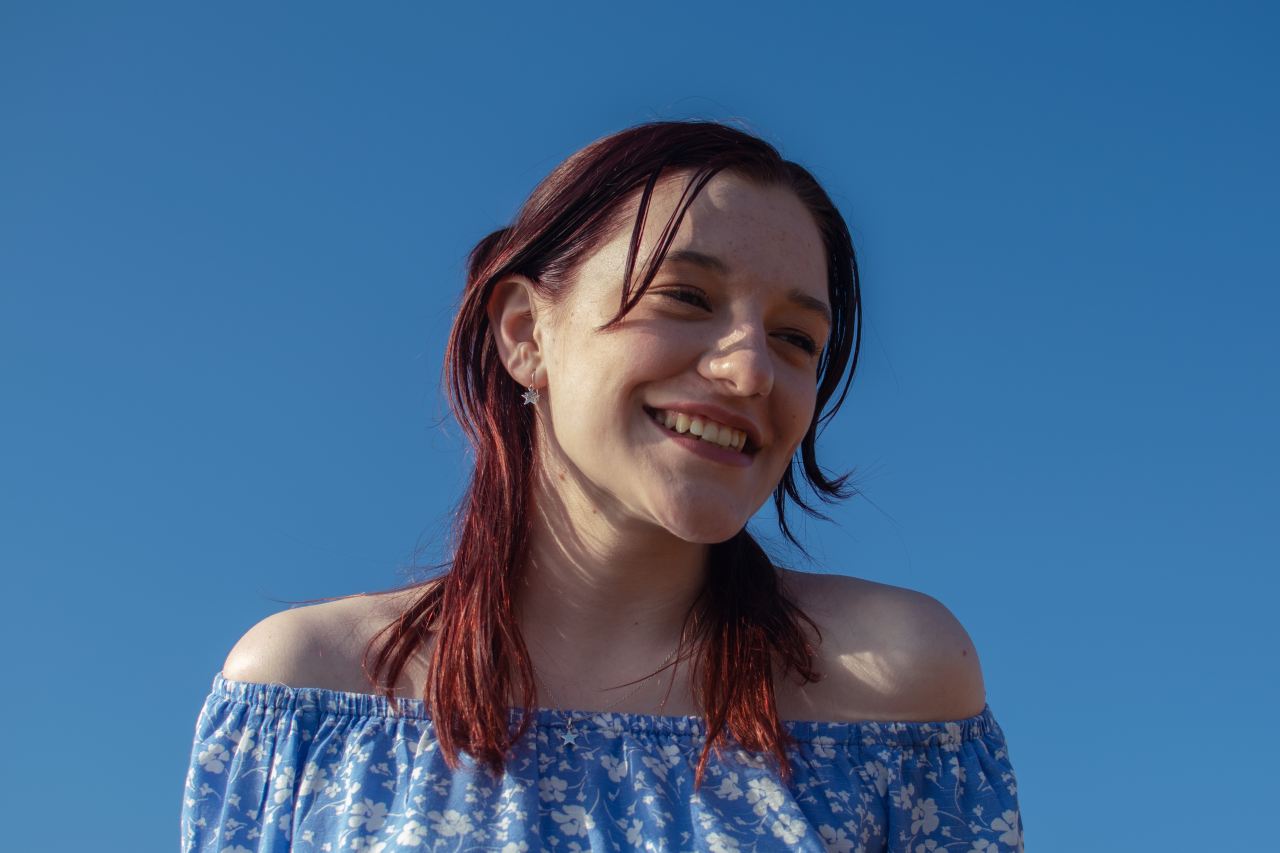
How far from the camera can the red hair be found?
2889 mm

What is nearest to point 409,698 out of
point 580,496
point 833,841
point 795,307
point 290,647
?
point 290,647

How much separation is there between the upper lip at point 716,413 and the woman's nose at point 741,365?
0.05 metres

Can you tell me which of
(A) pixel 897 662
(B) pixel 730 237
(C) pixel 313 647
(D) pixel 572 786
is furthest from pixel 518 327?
(A) pixel 897 662

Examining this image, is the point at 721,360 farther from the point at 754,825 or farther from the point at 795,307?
the point at 754,825

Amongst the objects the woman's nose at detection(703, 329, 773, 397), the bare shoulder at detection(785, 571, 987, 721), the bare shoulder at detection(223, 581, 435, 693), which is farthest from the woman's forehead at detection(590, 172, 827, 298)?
the bare shoulder at detection(223, 581, 435, 693)

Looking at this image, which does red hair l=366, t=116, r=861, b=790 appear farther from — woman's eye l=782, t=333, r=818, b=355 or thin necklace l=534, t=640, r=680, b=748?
woman's eye l=782, t=333, r=818, b=355

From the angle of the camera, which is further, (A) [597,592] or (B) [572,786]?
(A) [597,592]

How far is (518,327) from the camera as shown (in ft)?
10.2

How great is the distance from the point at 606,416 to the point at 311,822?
3.49 feet

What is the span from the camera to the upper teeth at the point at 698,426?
2762 millimetres

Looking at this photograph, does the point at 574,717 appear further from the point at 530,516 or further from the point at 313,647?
the point at 313,647

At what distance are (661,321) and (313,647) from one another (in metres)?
1.12

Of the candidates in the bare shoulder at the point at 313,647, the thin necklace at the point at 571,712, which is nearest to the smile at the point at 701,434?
the thin necklace at the point at 571,712

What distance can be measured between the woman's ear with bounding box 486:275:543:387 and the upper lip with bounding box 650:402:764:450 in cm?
42
